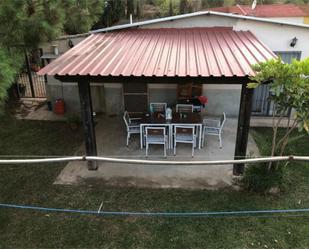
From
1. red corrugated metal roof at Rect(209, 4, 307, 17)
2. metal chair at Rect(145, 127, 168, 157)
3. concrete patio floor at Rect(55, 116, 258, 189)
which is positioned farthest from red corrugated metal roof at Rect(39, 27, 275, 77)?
red corrugated metal roof at Rect(209, 4, 307, 17)

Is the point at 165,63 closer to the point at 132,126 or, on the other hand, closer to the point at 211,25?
the point at 132,126

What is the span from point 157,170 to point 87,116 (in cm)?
208

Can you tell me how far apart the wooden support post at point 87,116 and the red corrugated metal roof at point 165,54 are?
463mm

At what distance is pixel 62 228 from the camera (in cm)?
512

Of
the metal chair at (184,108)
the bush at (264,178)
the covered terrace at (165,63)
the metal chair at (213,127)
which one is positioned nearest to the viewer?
the covered terrace at (165,63)

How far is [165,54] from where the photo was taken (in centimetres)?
674

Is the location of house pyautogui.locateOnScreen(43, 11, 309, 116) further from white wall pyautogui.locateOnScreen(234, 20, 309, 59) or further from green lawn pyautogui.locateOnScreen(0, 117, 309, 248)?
green lawn pyautogui.locateOnScreen(0, 117, 309, 248)

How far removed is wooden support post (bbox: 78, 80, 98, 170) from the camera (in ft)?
20.2

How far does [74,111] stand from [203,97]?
4.73 m

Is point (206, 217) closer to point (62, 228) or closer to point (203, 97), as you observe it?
point (62, 228)

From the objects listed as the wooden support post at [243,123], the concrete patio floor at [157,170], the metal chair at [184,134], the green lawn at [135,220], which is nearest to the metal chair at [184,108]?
the concrete patio floor at [157,170]

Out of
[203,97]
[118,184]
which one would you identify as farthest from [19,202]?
[203,97]

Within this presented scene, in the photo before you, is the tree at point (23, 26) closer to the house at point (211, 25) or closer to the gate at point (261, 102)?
the house at point (211, 25)

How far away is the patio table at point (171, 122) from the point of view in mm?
7440
